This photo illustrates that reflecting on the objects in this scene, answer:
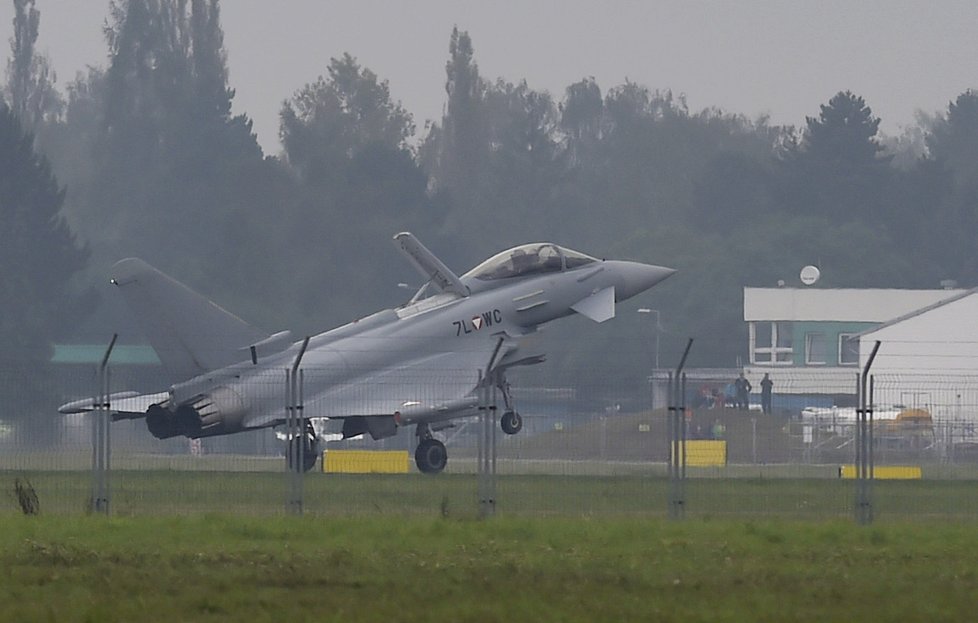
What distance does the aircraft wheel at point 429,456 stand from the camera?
113ft

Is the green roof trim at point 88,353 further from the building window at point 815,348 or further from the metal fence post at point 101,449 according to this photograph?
the metal fence post at point 101,449

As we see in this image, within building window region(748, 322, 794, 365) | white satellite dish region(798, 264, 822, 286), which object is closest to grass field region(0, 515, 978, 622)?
building window region(748, 322, 794, 365)

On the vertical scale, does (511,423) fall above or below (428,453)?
above

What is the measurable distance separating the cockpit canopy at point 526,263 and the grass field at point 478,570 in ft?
54.3

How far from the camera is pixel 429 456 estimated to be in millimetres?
34500

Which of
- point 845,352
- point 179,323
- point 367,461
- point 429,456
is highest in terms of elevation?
point 845,352

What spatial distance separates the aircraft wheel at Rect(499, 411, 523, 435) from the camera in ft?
95.4

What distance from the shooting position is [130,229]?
11231 centimetres

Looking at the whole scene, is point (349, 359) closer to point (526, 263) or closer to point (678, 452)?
point (526, 263)

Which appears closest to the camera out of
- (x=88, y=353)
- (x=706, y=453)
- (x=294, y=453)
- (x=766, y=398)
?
(x=294, y=453)

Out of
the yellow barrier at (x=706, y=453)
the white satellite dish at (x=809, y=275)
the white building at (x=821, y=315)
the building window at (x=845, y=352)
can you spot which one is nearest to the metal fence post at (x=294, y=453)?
the yellow barrier at (x=706, y=453)

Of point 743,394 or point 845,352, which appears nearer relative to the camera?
point 743,394

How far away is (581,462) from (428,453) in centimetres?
869

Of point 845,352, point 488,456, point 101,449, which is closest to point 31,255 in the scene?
point 845,352
